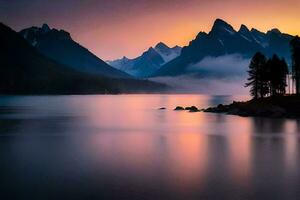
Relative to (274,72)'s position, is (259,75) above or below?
below

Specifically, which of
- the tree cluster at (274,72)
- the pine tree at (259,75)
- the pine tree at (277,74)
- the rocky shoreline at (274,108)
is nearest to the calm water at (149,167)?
the rocky shoreline at (274,108)

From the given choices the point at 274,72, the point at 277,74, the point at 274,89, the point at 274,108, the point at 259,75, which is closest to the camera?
the point at 274,108

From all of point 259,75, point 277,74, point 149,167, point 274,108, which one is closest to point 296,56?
point 277,74

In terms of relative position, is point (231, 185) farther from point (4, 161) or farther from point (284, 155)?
point (4, 161)

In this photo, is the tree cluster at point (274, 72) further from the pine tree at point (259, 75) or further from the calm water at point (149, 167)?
the calm water at point (149, 167)

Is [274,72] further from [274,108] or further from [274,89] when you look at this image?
[274,108]

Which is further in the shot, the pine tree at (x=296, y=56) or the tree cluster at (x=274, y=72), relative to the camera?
the tree cluster at (x=274, y=72)

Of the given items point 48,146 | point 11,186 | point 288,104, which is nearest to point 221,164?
point 11,186

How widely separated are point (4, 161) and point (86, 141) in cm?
2303

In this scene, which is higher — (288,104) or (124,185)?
(288,104)

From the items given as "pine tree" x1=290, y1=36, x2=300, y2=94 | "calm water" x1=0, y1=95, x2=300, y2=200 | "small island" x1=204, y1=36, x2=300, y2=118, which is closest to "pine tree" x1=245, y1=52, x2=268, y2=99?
"small island" x1=204, y1=36, x2=300, y2=118

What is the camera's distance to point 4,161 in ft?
150

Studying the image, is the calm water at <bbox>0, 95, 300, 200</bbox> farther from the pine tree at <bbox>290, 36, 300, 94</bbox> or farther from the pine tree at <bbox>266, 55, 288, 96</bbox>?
the pine tree at <bbox>290, 36, 300, 94</bbox>

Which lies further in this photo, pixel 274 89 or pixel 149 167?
pixel 274 89
